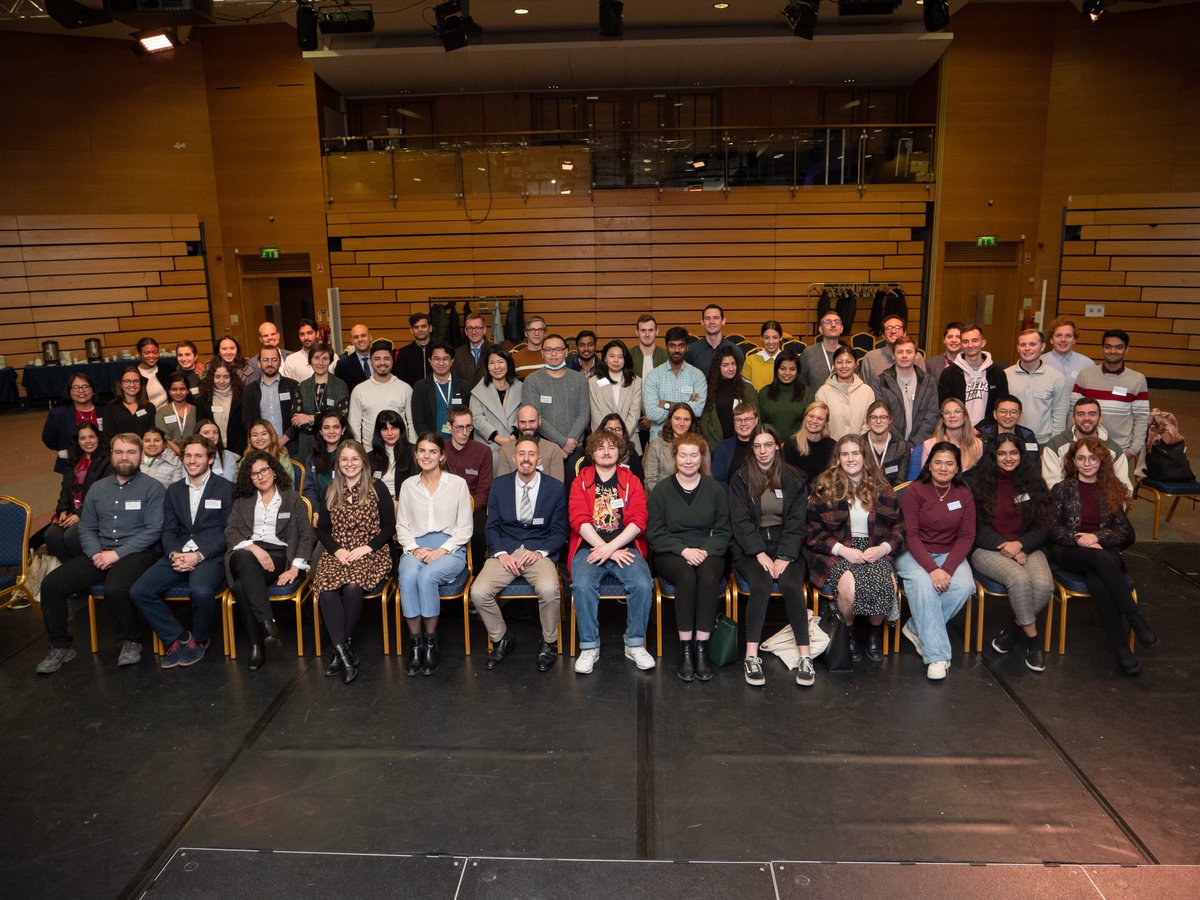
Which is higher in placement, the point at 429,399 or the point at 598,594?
the point at 429,399

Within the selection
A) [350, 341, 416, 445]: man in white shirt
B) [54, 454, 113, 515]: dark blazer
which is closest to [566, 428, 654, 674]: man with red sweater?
[350, 341, 416, 445]: man in white shirt

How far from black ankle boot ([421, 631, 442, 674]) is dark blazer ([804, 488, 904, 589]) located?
207cm

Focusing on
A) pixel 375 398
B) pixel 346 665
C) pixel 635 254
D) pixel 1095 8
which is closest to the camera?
pixel 346 665

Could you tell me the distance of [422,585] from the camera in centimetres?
441

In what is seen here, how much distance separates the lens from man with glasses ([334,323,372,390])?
6.66 m

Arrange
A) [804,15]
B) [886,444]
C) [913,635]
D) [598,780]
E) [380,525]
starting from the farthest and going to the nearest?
1. [804,15]
2. [886,444]
3. [380,525]
4. [913,635]
5. [598,780]

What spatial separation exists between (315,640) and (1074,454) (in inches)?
172

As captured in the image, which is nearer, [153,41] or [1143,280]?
[153,41]

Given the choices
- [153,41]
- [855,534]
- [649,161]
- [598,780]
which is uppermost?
[153,41]

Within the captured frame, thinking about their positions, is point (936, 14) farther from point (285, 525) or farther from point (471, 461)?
point (285, 525)

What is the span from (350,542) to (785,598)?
7.83 ft

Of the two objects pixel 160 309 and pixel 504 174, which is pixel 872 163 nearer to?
pixel 504 174

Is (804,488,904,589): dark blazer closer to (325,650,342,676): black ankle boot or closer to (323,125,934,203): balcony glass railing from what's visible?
(325,650,342,676): black ankle boot

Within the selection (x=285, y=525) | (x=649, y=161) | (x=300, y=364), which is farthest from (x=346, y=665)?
(x=649, y=161)
